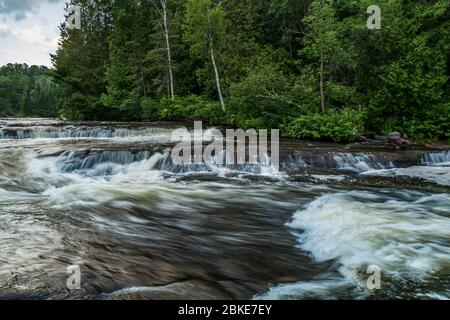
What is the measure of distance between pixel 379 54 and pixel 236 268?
1654 cm

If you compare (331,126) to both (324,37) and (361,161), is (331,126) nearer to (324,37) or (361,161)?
(324,37)

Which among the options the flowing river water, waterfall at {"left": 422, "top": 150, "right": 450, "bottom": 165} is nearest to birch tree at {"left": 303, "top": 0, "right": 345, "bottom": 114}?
waterfall at {"left": 422, "top": 150, "right": 450, "bottom": 165}

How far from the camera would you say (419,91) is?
54.2 feet

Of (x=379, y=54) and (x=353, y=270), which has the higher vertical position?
(x=379, y=54)

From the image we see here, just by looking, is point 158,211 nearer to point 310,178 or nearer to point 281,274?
point 281,274

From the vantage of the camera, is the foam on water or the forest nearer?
the foam on water

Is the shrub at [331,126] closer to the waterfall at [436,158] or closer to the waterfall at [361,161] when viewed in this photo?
the waterfall at [361,161]

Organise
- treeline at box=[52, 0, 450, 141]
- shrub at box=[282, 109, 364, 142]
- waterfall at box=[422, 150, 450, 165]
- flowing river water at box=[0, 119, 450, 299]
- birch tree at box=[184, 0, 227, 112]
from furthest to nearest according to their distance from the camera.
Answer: birch tree at box=[184, 0, 227, 112] < treeline at box=[52, 0, 450, 141] < shrub at box=[282, 109, 364, 142] < waterfall at box=[422, 150, 450, 165] < flowing river water at box=[0, 119, 450, 299]

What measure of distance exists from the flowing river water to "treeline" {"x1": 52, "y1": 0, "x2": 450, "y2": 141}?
600 centimetres

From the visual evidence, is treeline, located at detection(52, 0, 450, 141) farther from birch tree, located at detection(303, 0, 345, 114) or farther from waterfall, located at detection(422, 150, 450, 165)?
waterfall, located at detection(422, 150, 450, 165)

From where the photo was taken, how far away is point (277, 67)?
20.1 meters

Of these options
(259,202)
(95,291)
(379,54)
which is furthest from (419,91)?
(95,291)

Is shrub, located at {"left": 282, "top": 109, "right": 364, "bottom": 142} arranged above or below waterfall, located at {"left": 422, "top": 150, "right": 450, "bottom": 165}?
→ above

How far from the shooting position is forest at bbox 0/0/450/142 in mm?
16719
